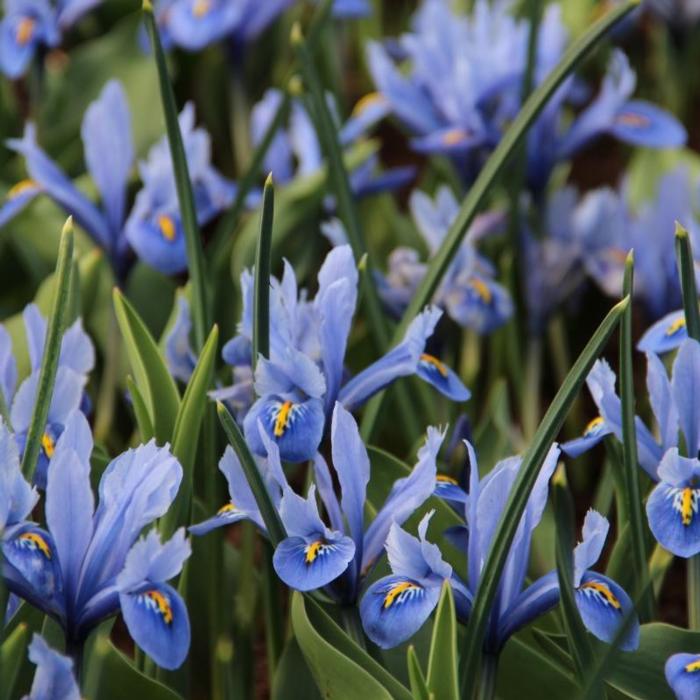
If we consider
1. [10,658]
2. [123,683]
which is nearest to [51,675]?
[10,658]

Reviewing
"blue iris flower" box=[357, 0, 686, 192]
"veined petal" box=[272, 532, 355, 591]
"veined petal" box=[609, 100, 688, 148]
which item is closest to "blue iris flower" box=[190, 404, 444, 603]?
"veined petal" box=[272, 532, 355, 591]

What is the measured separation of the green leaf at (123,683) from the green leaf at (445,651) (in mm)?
242

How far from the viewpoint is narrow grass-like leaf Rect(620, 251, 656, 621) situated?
1188 mm

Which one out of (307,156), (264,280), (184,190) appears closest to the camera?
(264,280)

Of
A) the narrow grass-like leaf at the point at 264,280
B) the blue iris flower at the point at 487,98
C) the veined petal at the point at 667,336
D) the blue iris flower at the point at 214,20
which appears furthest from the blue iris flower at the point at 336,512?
the blue iris flower at the point at 214,20

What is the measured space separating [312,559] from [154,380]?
1.03ft

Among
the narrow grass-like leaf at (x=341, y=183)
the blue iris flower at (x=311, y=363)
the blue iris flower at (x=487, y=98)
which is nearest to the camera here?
the blue iris flower at (x=311, y=363)

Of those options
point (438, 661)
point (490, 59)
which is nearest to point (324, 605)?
point (438, 661)

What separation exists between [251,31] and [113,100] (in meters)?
0.65

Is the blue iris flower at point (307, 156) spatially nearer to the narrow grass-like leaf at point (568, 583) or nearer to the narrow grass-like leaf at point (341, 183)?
the narrow grass-like leaf at point (341, 183)

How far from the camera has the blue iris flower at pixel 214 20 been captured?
2.29 metres

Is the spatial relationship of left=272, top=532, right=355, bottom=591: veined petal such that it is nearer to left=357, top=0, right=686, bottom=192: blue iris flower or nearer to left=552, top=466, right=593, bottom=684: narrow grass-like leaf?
left=552, top=466, right=593, bottom=684: narrow grass-like leaf

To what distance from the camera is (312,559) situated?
42.8 inches

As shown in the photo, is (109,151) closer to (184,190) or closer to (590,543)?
(184,190)
